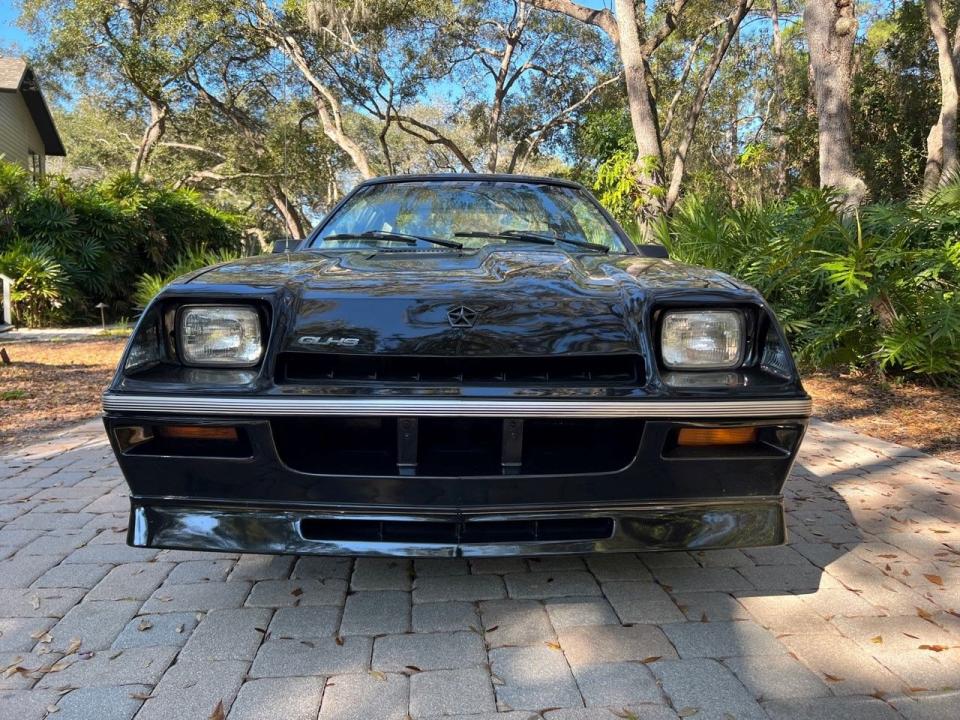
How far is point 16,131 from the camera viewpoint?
2233 cm

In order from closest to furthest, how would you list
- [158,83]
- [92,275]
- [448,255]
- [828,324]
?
[448,255] → [828,324] → [92,275] → [158,83]

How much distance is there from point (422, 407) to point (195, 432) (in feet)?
2.08

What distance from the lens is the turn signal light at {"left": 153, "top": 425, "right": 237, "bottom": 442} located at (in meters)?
1.85

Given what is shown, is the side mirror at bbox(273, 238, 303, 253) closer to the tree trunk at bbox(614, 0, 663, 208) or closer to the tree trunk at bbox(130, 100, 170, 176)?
the tree trunk at bbox(614, 0, 663, 208)

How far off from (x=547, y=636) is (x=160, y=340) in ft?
4.69

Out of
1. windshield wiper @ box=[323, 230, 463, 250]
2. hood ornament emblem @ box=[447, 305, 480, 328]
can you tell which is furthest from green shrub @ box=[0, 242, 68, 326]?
hood ornament emblem @ box=[447, 305, 480, 328]

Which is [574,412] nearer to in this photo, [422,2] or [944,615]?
[944,615]

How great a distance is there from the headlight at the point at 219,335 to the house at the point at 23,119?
22748mm

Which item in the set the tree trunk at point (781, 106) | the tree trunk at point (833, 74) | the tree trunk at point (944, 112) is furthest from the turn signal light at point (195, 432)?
the tree trunk at point (781, 106)

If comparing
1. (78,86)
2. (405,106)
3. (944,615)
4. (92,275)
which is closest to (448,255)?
(944,615)

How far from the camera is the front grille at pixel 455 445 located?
1.85m

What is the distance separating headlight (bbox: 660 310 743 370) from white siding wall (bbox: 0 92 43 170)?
24.2 m

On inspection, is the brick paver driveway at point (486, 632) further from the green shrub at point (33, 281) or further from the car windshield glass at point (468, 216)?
the green shrub at point (33, 281)

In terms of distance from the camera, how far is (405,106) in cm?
2181
